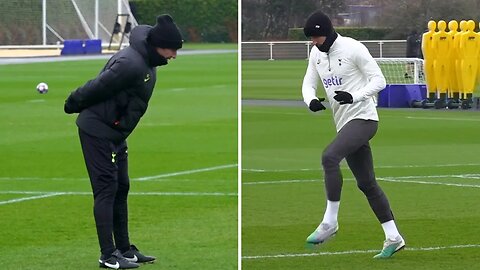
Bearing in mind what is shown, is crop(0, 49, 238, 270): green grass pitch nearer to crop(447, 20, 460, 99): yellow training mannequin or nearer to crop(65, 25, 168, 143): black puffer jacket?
crop(65, 25, 168, 143): black puffer jacket

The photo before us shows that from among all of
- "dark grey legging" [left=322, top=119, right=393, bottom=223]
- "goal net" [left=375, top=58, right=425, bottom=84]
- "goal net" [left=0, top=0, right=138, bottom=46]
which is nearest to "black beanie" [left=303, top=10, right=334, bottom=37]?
"dark grey legging" [left=322, top=119, right=393, bottom=223]

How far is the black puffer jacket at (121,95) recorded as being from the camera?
34.6 ft

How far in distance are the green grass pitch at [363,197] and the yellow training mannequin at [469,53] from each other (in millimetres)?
1333

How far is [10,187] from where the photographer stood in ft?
55.0

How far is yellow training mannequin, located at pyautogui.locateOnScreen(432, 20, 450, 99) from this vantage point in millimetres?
32688

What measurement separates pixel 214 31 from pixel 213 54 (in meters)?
18.2

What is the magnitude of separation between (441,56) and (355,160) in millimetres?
22476

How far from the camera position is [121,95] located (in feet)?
35.0

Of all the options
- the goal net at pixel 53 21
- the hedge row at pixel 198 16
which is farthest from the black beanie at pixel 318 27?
the hedge row at pixel 198 16

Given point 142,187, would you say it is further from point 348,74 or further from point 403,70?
point 403,70

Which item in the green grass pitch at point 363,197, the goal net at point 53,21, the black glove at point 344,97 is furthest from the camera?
the goal net at point 53,21

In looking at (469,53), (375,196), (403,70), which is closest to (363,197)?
(375,196)

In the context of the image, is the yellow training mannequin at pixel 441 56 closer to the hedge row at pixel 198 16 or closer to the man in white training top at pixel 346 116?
the man in white training top at pixel 346 116

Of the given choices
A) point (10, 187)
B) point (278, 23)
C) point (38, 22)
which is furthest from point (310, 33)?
point (38, 22)
